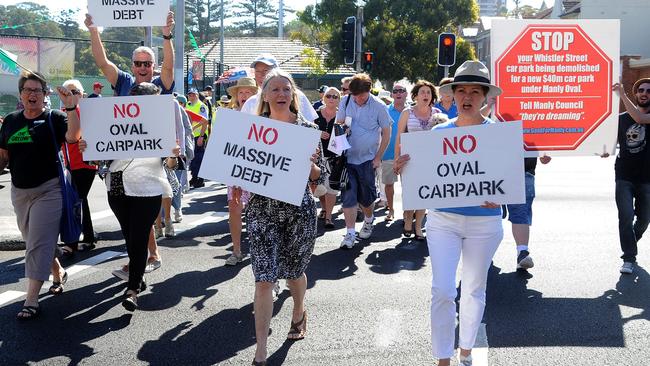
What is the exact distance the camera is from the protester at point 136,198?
571cm

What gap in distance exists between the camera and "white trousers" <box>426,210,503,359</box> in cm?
423

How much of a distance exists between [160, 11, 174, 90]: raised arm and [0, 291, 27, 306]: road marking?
7.08 feet

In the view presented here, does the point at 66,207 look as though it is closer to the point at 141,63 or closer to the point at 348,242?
the point at 141,63

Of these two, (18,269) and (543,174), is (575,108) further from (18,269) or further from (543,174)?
(543,174)

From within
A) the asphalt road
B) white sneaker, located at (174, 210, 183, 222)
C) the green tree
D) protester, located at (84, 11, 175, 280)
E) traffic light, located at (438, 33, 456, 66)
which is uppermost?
the green tree

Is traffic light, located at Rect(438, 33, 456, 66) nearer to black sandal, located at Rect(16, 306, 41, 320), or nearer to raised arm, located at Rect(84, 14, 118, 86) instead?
raised arm, located at Rect(84, 14, 118, 86)

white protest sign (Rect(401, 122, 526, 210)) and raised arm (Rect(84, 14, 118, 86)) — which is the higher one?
raised arm (Rect(84, 14, 118, 86))

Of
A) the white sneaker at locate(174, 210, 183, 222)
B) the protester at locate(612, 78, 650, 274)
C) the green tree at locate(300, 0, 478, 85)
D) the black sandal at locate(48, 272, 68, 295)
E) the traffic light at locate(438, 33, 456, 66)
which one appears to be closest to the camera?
the black sandal at locate(48, 272, 68, 295)

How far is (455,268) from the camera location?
4273mm

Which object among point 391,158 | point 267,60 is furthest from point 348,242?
point 267,60

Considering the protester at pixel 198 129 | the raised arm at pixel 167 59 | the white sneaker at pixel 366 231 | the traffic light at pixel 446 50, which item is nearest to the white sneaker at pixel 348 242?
the white sneaker at pixel 366 231

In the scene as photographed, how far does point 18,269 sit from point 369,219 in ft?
12.9

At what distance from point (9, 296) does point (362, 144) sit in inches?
158

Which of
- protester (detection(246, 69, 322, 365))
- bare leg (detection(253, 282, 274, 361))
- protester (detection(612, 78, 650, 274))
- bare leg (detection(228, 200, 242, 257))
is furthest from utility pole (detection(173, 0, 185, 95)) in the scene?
bare leg (detection(253, 282, 274, 361))
